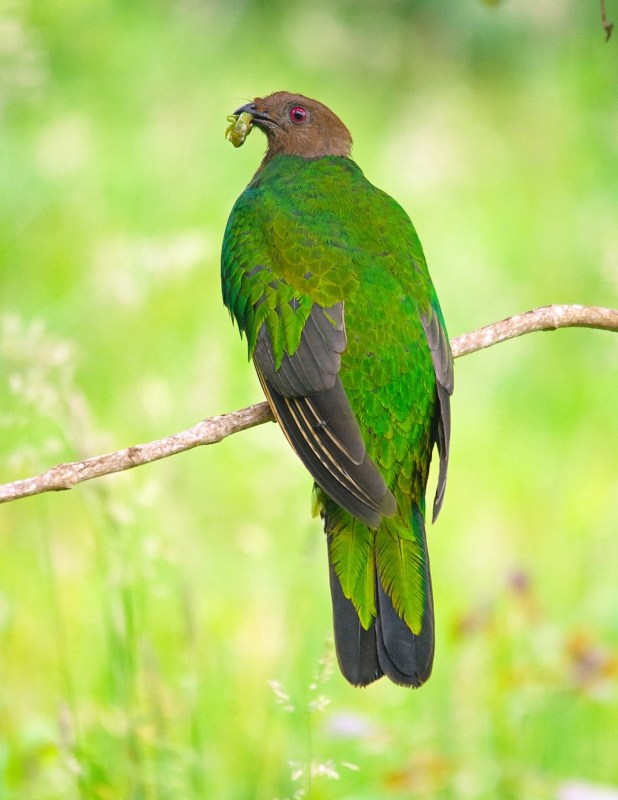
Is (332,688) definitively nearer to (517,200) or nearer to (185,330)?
(185,330)

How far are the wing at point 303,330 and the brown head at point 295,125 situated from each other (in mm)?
529

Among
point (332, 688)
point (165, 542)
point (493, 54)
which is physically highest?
point (493, 54)

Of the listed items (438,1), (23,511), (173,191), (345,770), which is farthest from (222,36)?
(345,770)

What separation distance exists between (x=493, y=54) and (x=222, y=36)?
2117mm

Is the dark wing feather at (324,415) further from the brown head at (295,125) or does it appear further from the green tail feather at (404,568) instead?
the brown head at (295,125)

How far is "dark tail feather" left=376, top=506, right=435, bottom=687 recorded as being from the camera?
8.64ft

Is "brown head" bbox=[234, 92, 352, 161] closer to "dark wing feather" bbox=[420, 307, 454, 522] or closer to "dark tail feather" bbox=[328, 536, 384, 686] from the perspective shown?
"dark wing feather" bbox=[420, 307, 454, 522]

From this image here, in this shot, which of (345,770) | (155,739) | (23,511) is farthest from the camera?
(23,511)

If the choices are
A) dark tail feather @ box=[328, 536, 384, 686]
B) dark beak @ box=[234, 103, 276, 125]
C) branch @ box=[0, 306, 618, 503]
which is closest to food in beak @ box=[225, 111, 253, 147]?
dark beak @ box=[234, 103, 276, 125]

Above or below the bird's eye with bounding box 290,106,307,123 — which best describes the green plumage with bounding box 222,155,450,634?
below

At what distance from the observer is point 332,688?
3729 mm

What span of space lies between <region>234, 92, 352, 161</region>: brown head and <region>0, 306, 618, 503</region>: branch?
1.13m

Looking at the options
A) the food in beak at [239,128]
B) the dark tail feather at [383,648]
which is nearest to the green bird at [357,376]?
the dark tail feather at [383,648]

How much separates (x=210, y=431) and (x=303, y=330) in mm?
564
